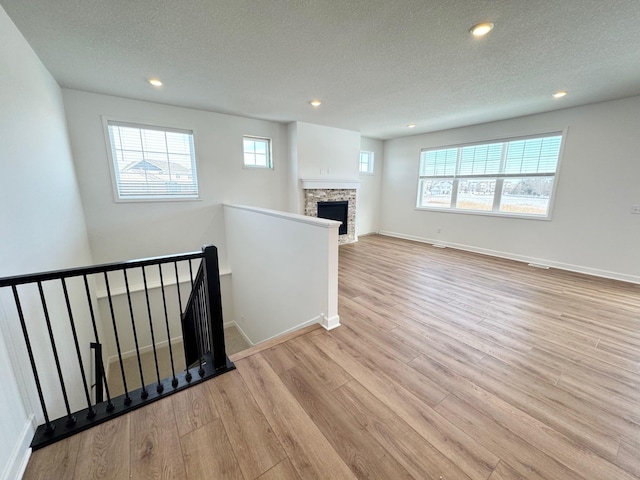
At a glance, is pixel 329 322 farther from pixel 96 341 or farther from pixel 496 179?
→ pixel 496 179

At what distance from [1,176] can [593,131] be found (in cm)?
674

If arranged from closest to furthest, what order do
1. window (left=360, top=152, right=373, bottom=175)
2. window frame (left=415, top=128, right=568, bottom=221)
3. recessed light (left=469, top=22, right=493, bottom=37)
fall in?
recessed light (left=469, top=22, right=493, bottom=37)
window frame (left=415, top=128, right=568, bottom=221)
window (left=360, top=152, right=373, bottom=175)

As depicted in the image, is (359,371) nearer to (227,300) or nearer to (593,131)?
(227,300)

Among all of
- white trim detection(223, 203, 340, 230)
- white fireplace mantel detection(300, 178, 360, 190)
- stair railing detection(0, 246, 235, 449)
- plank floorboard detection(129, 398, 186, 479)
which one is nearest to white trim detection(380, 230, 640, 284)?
white fireplace mantel detection(300, 178, 360, 190)

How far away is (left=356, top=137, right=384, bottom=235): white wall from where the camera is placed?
6.87 m

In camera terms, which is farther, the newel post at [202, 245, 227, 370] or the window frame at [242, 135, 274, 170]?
the window frame at [242, 135, 274, 170]

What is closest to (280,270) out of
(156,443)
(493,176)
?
(156,443)

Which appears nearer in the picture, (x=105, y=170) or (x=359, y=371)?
(x=359, y=371)

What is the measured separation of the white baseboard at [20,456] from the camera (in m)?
1.14

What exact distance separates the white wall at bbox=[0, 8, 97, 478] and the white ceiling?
1.32ft

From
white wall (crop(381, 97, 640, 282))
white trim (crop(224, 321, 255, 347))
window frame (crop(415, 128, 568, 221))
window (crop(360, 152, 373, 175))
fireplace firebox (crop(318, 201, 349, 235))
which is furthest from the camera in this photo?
window (crop(360, 152, 373, 175))

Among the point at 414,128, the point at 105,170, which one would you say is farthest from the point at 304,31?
the point at 414,128

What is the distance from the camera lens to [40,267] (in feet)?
6.14

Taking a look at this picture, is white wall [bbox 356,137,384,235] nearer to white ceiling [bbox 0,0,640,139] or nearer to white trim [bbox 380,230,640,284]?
white trim [bbox 380,230,640,284]
